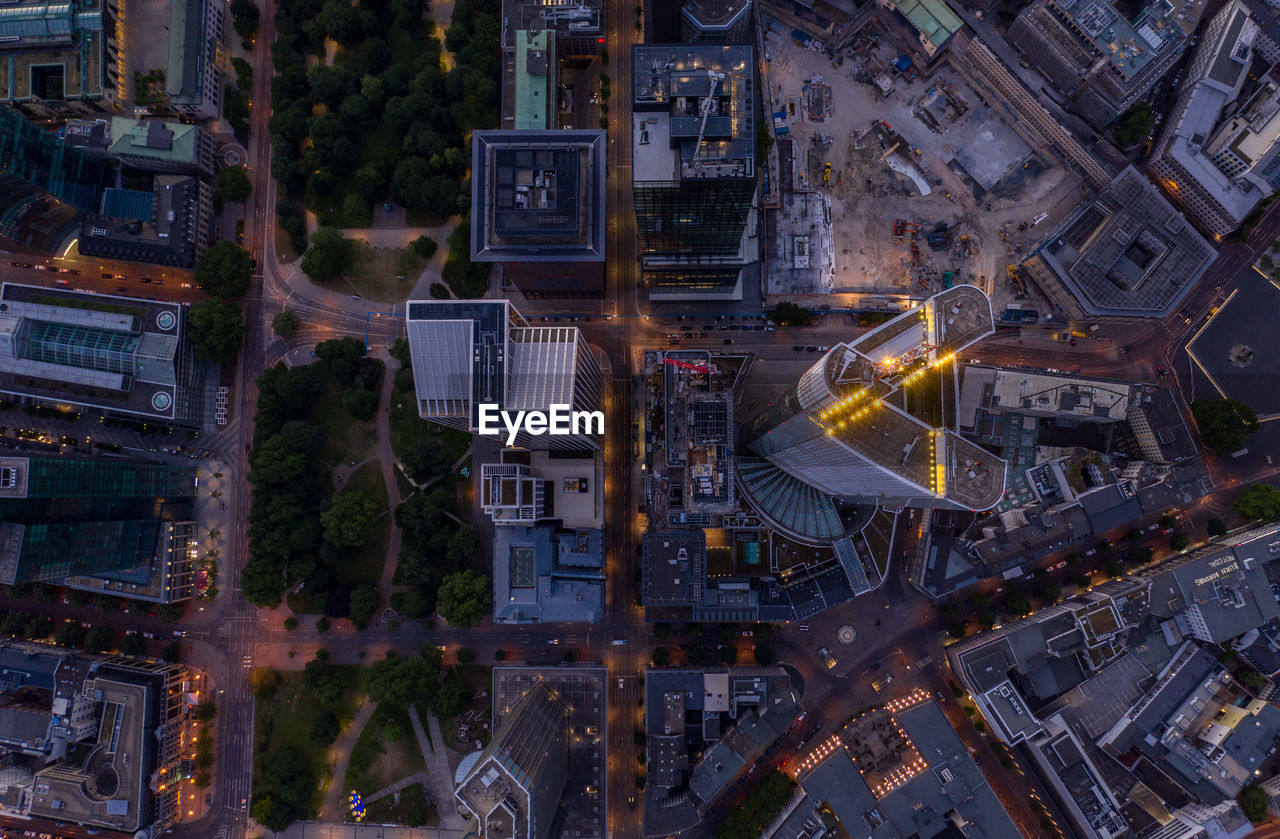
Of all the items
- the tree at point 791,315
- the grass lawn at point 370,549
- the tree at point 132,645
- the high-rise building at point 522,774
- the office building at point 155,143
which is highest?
the office building at point 155,143

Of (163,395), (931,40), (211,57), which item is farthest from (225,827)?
(931,40)

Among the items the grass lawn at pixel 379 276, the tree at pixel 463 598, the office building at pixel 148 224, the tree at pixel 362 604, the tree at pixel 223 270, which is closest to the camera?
the tree at pixel 463 598

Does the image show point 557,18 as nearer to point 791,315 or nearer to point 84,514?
point 791,315

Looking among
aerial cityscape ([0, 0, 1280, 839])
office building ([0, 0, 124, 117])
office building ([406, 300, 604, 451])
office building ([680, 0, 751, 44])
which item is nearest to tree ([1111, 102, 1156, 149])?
aerial cityscape ([0, 0, 1280, 839])

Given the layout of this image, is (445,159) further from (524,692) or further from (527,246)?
(524,692)

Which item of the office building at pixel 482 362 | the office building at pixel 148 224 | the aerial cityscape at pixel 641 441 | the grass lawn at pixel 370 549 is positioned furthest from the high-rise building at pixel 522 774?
the office building at pixel 148 224

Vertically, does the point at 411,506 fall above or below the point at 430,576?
above

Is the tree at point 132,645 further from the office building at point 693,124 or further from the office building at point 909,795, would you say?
the office building at point 693,124
